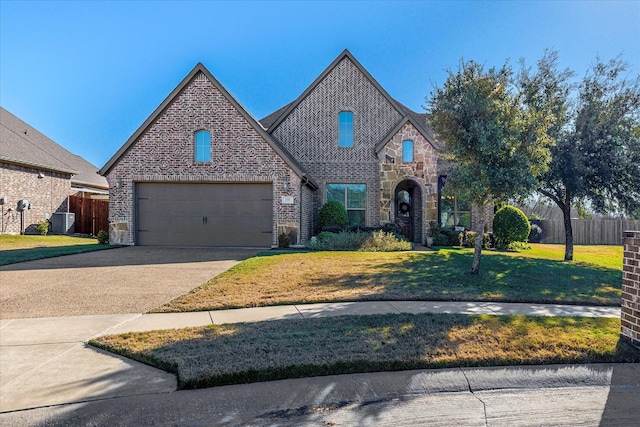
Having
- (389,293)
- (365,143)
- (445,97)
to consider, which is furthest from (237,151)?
(389,293)

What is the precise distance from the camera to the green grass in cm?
1198

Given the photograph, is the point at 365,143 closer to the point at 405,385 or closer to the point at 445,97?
the point at 445,97

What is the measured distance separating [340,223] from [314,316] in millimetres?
11687

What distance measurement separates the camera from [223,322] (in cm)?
558

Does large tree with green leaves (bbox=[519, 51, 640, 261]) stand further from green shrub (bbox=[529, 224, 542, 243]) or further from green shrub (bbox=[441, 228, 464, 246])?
green shrub (bbox=[529, 224, 542, 243])

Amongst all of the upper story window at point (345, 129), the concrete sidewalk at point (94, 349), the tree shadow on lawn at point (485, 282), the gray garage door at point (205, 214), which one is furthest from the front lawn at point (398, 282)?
the upper story window at point (345, 129)

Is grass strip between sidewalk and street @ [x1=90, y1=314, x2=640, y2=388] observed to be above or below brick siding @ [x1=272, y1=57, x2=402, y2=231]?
below

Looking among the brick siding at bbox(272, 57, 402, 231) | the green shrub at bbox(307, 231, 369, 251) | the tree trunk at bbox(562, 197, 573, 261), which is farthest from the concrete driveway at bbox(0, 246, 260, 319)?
the tree trunk at bbox(562, 197, 573, 261)

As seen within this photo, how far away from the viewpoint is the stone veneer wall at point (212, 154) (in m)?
15.3

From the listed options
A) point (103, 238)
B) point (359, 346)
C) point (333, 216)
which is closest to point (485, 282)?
point (359, 346)

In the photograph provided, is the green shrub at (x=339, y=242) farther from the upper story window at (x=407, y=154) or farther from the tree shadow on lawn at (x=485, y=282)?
the upper story window at (x=407, y=154)

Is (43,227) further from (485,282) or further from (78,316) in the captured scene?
(485,282)

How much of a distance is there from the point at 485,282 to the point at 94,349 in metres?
7.45

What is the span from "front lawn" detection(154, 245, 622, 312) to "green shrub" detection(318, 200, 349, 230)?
5.33 meters
